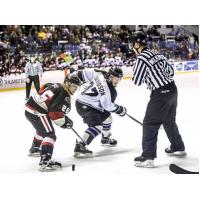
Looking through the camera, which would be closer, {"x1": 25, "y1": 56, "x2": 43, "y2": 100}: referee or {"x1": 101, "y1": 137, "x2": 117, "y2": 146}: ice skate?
{"x1": 101, "y1": 137, "x2": 117, "y2": 146}: ice skate

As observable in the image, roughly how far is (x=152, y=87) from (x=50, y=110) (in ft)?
2.12

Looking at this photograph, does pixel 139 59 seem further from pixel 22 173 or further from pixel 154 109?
pixel 22 173

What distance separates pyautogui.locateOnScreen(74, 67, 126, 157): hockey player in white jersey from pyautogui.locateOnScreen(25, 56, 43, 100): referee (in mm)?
2051

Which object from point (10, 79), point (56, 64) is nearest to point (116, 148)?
point (56, 64)

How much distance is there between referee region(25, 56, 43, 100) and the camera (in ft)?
17.5

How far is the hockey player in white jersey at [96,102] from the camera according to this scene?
3.14m

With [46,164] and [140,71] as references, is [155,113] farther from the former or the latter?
[46,164]

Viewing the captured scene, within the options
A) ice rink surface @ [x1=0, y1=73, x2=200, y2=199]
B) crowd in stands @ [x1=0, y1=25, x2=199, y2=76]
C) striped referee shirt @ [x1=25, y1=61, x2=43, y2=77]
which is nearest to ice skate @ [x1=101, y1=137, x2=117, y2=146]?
ice rink surface @ [x1=0, y1=73, x2=200, y2=199]

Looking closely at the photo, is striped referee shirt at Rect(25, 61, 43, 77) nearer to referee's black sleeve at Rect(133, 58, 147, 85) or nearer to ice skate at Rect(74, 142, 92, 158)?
ice skate at Rect(74, 142, 92, 158)

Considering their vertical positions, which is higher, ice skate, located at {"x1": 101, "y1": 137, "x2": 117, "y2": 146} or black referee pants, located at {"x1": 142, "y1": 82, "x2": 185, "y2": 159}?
black referee pants, located at {"x1": 142, "y1": 82, "x2": 185, "y2": 159}

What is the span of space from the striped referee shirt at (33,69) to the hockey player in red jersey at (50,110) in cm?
254

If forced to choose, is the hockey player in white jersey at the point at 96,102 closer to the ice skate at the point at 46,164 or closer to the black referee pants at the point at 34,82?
the ice skate at the point at 46,164

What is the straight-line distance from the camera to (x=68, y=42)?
690 cm
